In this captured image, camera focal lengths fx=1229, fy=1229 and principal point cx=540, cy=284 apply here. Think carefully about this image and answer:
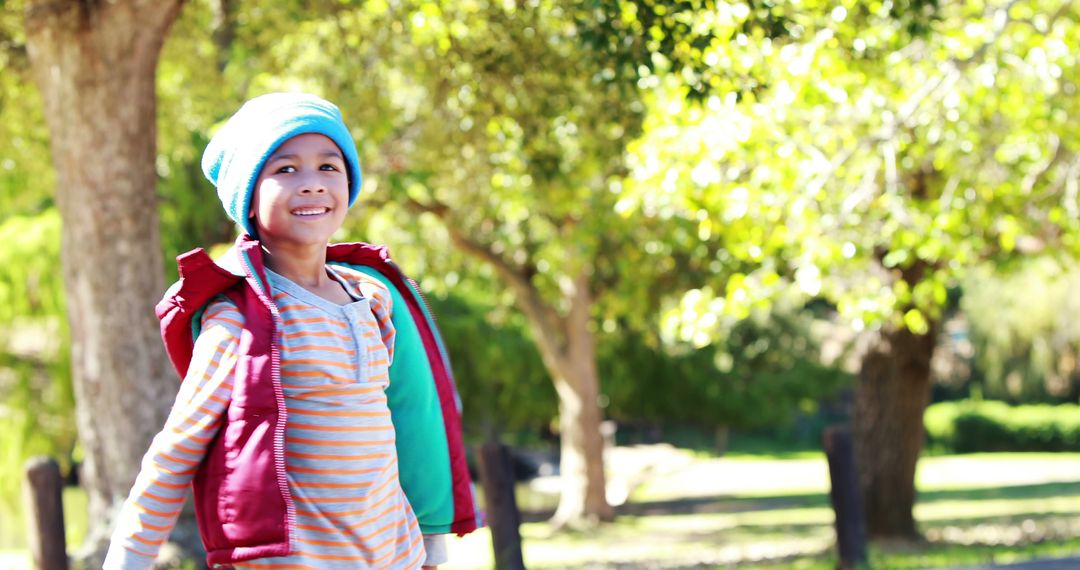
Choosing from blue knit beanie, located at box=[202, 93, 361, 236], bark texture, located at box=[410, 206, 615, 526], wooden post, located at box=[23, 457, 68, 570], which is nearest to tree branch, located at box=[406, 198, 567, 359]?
bark texture, located at box=[410, 206, 615, 526]

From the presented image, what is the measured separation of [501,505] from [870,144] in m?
3.78

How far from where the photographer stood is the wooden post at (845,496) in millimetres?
6926

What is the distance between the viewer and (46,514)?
5785mm

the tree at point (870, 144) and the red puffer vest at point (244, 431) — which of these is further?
the tree at point (870, 144)

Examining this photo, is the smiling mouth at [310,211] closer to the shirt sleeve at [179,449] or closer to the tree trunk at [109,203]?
the shirt sleeve at [179,449]

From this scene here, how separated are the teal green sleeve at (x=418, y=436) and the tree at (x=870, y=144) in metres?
4.01

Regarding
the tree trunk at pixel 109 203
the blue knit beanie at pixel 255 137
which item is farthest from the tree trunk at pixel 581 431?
the blue knit beanie at pixel 255 137

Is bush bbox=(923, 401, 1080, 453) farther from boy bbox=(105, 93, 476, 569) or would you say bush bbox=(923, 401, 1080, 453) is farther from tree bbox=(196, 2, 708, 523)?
boy bbox=(105, 93, 476, 569)

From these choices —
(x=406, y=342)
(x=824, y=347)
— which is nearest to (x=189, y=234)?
(x=406, y=342)

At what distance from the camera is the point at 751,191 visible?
7996 millimetres

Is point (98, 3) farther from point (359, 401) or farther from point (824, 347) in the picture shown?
point (824, 347)

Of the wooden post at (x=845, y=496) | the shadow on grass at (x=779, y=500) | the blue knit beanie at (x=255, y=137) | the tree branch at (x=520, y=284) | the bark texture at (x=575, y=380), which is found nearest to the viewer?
the blue knit beanie at (x=255, y=137)

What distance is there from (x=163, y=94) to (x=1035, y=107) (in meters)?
6.80

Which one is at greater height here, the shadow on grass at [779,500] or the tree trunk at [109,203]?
the tree trunk at [109,203]
